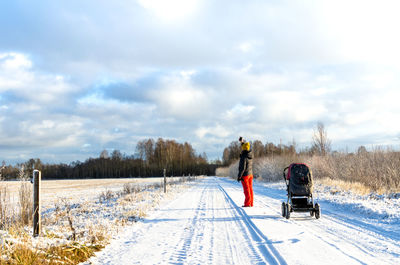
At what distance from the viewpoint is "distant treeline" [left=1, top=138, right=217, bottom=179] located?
10068cm

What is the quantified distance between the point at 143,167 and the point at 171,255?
99.0 metres

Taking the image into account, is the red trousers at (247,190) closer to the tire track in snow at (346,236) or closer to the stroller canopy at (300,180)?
the stroller canopy at (300,180)

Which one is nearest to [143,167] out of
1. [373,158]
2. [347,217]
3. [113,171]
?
[113,171]

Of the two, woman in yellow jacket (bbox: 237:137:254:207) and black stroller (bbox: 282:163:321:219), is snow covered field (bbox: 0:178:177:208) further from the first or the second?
black stroller (bbox: 282:163:321:219)

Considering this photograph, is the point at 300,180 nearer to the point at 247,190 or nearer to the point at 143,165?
the point at 247,190

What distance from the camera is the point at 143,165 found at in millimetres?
A: 104188

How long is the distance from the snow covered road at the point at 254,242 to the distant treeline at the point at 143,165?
292 feet

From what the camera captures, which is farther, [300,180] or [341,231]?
[300,180]

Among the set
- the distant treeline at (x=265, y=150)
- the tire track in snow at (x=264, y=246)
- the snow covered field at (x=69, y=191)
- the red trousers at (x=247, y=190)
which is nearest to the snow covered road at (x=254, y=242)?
the tire track in snow at (x=264, y=246)

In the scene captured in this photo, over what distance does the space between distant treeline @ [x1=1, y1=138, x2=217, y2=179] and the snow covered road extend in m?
89.0

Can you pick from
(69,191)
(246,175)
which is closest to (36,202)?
(246,175)

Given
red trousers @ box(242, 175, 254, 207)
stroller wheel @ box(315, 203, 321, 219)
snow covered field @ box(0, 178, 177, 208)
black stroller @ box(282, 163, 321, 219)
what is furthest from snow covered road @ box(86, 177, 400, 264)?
snow covered field @ box(0, 178, 177, 208)

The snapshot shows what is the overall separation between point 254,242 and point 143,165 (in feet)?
332

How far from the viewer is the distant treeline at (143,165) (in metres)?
101
